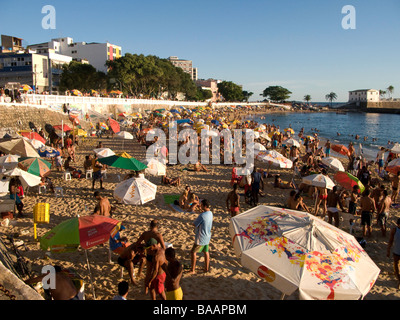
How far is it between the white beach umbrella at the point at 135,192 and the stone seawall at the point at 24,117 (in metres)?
13.9

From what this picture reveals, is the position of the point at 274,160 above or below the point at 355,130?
below

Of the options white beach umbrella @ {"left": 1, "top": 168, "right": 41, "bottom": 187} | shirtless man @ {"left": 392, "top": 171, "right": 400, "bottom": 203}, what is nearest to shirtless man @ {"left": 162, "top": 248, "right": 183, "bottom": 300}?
white beach umbrella @ {"left": 1, "top": 168, "right": 41, "bottom": 187}

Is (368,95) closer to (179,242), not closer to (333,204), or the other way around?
(333,204)

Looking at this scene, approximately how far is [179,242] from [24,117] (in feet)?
62.1

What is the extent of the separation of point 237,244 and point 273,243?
0.46 meters

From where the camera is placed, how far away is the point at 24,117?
20.0 m

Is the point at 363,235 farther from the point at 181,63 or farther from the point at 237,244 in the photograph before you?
the point at 181,63

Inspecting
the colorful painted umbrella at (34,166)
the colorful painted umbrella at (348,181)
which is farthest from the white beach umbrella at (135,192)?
the colorful painted umbrella at (348,181)

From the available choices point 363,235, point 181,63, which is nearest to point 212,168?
point 363,235

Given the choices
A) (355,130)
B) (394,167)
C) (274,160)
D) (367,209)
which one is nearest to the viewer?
(367,209)

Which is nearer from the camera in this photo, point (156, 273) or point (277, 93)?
point (156, 273)

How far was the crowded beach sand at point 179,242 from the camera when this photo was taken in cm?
474

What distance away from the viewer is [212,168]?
13.9 metres

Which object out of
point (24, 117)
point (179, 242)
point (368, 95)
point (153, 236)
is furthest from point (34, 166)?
point (368, 95)
